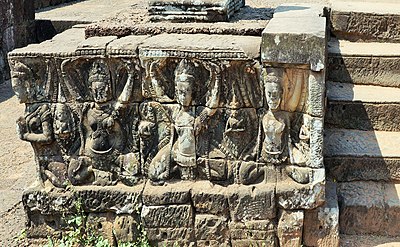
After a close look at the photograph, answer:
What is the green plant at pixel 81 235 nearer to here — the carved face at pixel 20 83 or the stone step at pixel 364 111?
the carved face at pixel 20 83

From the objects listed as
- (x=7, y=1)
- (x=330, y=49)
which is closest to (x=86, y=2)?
(x=7, y=1)

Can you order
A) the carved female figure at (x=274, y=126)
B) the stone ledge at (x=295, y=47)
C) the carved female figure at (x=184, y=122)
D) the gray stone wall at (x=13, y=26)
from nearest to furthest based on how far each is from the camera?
the stone ledge at (x=295, y=47) < the carved female figure at (x=274, y=126) < the carved female figure at (x=184, y=122) < the gray stone wall at (x=13, y=26)

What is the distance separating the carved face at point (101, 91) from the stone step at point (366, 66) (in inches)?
89.2

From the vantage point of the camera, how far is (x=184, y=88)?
11.5 ft

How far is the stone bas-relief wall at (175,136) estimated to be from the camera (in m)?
3.50

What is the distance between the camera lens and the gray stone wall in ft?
25.2

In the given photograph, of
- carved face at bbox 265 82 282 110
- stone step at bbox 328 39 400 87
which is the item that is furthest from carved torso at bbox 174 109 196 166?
stone step at bbox 328 39 400 87

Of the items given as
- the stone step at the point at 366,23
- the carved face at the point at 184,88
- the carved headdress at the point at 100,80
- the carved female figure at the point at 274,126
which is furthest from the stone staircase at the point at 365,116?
the carved headdress at the point at 100,80

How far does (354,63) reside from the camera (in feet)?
16.0

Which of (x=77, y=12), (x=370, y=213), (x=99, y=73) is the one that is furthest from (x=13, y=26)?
(x=370, y=213)

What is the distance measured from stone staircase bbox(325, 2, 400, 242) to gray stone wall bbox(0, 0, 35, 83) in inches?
190

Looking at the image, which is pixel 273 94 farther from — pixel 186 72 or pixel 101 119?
pixel 101 119

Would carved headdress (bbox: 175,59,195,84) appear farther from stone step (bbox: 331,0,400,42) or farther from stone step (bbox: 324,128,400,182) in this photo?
stone step (bbox: 331,0,400,42)

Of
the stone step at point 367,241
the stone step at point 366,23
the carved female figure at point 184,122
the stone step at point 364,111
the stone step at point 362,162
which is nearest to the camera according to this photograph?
the carved female figure at point 184,122
